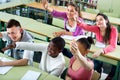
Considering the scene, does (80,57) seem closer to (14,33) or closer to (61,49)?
(61,49)

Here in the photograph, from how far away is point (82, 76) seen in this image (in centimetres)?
233

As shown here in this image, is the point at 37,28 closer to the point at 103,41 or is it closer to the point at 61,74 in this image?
the point at 103,41

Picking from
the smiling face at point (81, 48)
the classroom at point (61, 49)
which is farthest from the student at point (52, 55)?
the smiling face at point (81, 48)

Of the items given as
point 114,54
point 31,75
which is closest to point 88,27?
point 114,54

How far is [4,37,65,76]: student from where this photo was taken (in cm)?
248

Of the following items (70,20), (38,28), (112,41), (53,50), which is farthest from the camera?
(38,28)

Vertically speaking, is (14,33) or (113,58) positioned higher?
(14,33)

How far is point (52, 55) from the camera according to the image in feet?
8.51

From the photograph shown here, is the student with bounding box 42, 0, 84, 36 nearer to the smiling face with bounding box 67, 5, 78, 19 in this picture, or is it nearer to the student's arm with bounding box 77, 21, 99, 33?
the smiling face with bounding box 67, 5, 78, 19

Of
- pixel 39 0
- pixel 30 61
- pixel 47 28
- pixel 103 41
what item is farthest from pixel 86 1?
pixel 30 61

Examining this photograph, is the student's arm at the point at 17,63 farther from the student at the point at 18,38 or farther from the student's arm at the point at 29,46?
the student's arm at the point at 29,46

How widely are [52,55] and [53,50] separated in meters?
0.12

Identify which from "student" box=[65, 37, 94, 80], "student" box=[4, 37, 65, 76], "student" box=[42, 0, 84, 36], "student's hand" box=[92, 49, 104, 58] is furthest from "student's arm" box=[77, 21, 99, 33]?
"student" box=[65, 37, 94, 80]

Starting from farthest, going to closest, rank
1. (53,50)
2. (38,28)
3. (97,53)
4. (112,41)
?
(38,28), (112,41), (97,53), (53,50)
